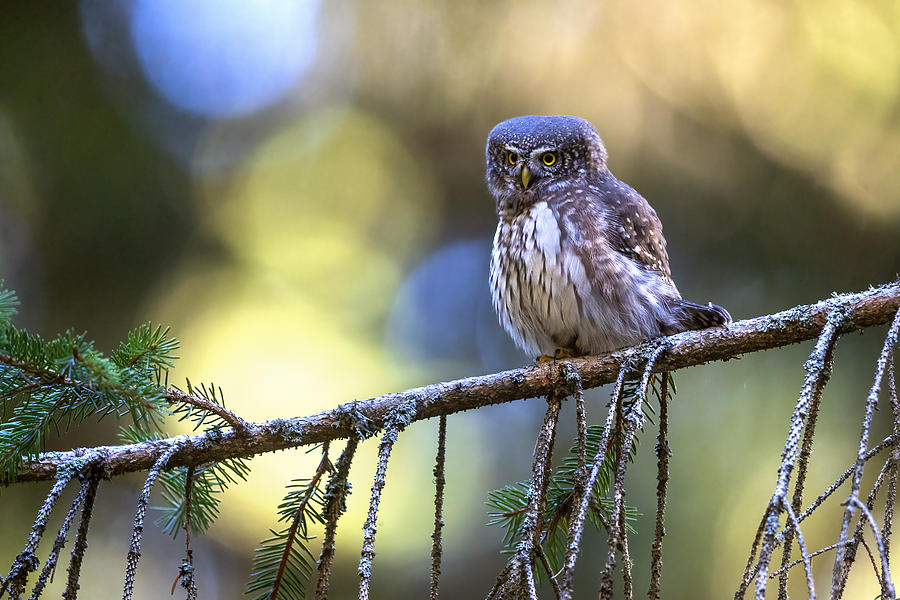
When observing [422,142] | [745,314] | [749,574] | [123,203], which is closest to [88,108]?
[123,203]

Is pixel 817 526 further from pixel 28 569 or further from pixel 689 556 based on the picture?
pixel 28 569

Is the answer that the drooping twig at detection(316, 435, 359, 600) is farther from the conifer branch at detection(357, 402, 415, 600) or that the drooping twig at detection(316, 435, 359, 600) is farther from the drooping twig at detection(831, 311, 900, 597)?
the drooping twig at detection(831, 311, 900, 597)

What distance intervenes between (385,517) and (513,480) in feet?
2.72

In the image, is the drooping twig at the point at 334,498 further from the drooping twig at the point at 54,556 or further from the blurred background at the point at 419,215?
the blurred background at the point at 419,215

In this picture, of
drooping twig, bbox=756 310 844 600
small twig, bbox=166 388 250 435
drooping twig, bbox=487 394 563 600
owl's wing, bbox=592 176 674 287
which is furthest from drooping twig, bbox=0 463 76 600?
owl's wing, bbox=592 176 674 287

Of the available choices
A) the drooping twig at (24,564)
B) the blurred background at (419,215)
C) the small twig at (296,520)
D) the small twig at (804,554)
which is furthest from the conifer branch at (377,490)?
the blurred background at (419,215)

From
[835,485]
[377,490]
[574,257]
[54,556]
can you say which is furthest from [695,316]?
[54,556]

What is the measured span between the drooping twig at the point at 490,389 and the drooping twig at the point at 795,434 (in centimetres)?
8

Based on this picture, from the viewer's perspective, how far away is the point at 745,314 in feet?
11.7

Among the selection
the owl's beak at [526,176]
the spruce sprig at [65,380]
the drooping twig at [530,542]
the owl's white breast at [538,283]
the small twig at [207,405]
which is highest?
Answer: the owl's beak at [526,176]

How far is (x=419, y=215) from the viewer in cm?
444

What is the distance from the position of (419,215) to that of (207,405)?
121 inches

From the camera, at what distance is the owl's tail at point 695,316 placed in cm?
212

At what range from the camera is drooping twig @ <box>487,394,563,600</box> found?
4.20ft
